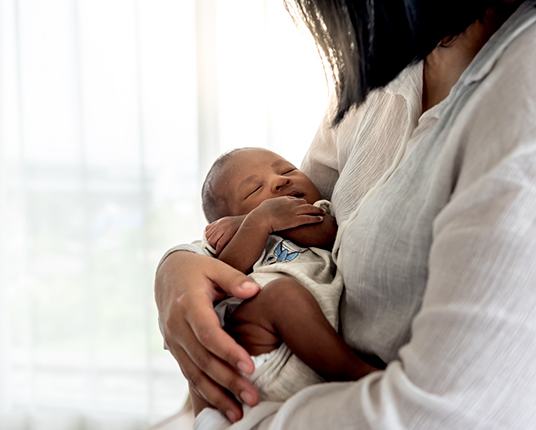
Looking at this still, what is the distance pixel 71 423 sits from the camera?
2.29 metres

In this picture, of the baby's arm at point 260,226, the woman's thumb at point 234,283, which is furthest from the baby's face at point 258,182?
the woman's thumb at point 234,283

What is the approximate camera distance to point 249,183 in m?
1.25

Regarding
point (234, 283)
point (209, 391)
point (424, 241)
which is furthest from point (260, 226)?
point (424, 241)

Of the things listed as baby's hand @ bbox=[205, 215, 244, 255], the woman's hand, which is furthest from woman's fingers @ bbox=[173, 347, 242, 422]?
baby's hand @ bbox=[205, 215, 244, 255]

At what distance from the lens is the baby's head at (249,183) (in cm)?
121

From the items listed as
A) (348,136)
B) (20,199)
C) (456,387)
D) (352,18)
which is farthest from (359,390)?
(20,199)

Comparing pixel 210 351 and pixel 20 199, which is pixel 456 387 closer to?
pixel 210 351

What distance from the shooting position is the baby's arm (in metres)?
1.07

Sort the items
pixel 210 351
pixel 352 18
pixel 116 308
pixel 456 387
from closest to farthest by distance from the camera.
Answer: pixel 456 387, pixel 352 18, pixel 210 351, pixel 116 308

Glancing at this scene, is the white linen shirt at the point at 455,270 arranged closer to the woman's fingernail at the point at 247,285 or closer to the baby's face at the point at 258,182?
the woman's fingernail at the point at 247,285

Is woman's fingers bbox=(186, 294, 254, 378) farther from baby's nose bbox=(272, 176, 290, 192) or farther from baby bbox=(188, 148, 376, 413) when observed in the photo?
baby's nose bbox=(272, 176, 290, 192)

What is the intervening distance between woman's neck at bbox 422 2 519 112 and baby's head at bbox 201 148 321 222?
12.8 inches

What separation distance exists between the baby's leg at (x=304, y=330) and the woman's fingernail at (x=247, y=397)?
70mm

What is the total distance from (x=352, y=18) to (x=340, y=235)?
10.4 inches
